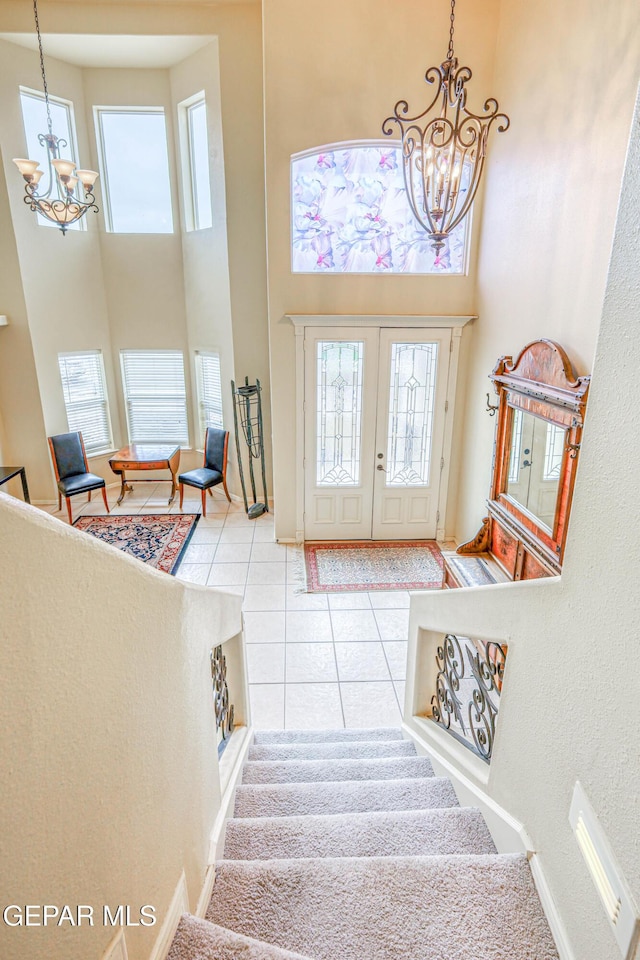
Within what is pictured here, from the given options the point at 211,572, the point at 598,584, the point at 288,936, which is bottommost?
the point at 211,572

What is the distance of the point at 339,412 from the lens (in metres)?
5.91

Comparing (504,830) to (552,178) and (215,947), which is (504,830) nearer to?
(215,947)

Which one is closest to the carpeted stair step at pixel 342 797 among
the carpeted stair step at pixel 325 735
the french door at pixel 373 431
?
the carpeted stair step at pixel 325 735

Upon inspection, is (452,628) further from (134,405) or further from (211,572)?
(134,405)

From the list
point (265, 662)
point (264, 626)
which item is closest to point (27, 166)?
point (264, 626)

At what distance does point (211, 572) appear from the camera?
5672mm

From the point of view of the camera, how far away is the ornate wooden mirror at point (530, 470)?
11.9 feet

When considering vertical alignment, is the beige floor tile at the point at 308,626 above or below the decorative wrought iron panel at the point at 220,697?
below

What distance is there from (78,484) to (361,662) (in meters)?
4.33

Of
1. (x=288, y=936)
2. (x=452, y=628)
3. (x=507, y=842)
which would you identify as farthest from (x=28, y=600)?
(x=452, y=628)

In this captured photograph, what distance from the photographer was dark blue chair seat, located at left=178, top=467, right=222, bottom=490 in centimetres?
696

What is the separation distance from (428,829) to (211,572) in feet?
13.5

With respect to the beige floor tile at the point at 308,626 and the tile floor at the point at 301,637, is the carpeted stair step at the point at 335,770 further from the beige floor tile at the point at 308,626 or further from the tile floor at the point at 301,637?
the beige floor tile at the point at 308,626

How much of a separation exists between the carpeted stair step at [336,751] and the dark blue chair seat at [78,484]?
471cm
